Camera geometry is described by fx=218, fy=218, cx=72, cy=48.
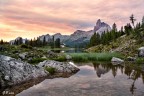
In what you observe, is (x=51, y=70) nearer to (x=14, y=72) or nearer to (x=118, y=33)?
(x=14, y=72)

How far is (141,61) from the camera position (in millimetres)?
51125

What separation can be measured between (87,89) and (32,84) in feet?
20.6

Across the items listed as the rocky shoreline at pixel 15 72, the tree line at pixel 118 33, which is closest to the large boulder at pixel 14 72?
the rocky shoreline at pixel 15 72

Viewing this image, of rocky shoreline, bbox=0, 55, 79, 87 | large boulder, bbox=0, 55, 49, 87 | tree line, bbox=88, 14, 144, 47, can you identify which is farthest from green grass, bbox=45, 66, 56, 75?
tree line, bbox=88, 14, 144, 47

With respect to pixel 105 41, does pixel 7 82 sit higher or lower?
lower

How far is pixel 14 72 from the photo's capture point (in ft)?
77.1

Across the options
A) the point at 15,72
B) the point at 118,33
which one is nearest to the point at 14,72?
the point at 15,72

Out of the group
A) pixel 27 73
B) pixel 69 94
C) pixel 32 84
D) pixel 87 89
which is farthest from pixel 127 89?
pixel 27 73

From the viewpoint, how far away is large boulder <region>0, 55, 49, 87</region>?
72.5 feet

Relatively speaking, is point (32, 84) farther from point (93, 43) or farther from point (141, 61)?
point (93, 43)

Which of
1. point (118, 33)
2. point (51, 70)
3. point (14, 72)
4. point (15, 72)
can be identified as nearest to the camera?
point (14, 72)

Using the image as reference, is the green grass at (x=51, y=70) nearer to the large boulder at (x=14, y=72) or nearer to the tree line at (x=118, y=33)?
the large boulder at (x=14, y=72)

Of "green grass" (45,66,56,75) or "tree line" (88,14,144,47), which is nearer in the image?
"green grass" (45,66,56,75)

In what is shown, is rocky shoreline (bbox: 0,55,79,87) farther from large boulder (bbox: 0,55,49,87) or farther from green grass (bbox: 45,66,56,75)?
green grass (bbox: 45,66,56,75)
